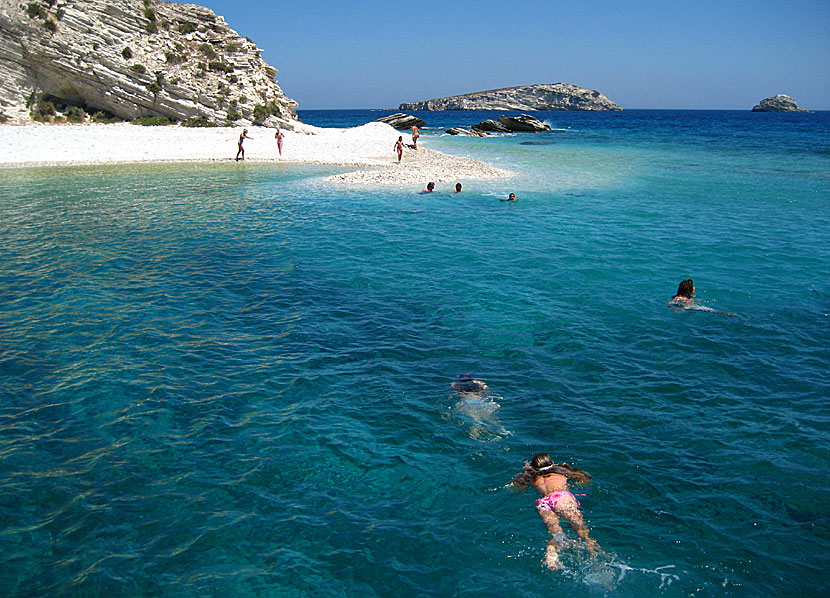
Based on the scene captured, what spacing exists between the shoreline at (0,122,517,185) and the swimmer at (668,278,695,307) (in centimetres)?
2005

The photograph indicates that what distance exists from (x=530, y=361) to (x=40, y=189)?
2759cm

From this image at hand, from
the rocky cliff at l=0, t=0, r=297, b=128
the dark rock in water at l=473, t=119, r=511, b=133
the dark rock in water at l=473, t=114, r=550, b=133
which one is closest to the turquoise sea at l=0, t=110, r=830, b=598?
the rocky cliff at l=0, t=0, r=297, b=128

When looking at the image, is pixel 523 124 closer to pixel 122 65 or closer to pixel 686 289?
pixel 122 65

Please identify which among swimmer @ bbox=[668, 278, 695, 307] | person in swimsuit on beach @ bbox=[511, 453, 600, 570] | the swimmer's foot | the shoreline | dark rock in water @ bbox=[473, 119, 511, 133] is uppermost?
dark rock in water @ bbox=[473, 119, 511, 133]

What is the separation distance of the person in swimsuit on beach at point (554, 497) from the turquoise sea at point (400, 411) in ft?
0.58

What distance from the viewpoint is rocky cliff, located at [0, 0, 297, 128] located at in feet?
149

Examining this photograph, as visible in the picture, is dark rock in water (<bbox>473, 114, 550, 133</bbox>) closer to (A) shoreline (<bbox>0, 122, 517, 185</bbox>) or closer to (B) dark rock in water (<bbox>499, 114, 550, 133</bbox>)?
(B) dark rock in water (<bbox>499, 114, 550, 133</bbox>)

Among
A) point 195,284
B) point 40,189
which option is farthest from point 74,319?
point 40,189

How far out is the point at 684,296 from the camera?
555 inches

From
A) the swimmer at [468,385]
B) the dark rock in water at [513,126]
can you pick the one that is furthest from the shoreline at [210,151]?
the dark rock in water at [513,126]

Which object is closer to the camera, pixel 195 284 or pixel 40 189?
pixel 195 284

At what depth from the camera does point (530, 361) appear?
11258 millimetres

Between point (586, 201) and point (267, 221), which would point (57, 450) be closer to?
point (267, 221)

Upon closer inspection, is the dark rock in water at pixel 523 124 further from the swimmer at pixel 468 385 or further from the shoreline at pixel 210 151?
the swimmer at pixel 468 385
